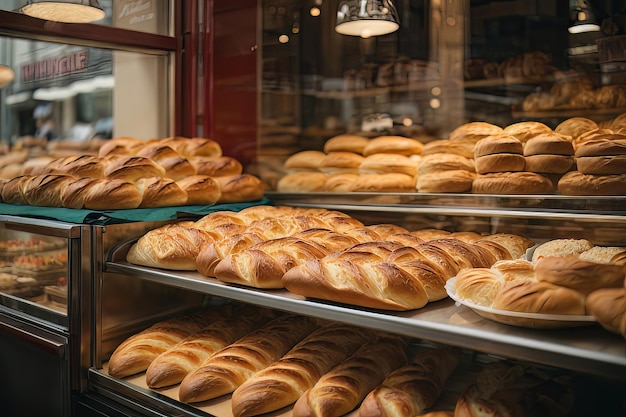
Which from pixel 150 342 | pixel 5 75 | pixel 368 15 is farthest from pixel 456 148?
pixel 5 75

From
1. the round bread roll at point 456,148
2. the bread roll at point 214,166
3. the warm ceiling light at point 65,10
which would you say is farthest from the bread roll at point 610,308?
the warm ceiling light at point 65,10

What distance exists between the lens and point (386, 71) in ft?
11.8

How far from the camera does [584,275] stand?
146 cm

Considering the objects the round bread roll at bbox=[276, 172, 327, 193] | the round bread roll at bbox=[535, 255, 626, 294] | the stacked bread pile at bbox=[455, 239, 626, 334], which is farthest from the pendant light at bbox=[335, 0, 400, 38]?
the round bread roll at bbox=[535, 255, 626, 294]

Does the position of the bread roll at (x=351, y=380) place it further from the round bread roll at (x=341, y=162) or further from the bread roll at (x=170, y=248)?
the round bread roll at (x=341, y=162)

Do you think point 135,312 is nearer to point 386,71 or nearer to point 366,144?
point 366,144

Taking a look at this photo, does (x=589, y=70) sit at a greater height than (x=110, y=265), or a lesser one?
greater

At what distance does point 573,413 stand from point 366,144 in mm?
1649

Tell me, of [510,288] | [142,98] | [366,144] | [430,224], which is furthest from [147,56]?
[510,288]

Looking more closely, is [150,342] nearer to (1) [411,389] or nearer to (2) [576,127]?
(1) [411,389]

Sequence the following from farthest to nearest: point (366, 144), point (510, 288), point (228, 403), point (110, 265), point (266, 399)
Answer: point (366, 144) < point (110, 265) < point (228, 403) < point (266, 399) < point (510, 288)

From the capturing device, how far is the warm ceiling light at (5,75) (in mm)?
3283

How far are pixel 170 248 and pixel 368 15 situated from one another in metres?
1.46

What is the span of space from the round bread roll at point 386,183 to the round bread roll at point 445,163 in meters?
0.10
